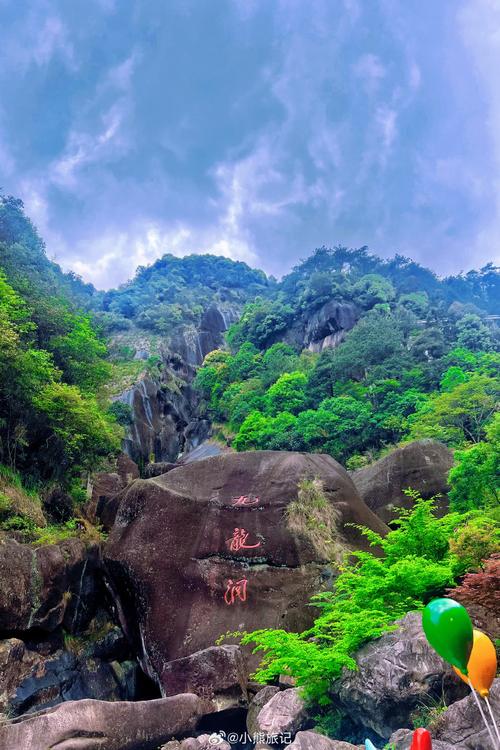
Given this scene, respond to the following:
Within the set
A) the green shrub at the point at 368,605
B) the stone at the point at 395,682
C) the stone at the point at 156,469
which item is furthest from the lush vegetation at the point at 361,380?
the stone at the point at 395,682

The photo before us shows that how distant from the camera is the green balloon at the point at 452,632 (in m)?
2.83

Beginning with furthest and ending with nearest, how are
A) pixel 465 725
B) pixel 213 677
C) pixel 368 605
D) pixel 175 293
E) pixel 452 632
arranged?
pixel 175 293 → pixel 213 677 → pixel 368 605 → pixel 465 725 → pixel 452 632

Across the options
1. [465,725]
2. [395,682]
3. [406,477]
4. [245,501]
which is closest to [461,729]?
[465,725]

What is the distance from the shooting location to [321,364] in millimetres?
28578

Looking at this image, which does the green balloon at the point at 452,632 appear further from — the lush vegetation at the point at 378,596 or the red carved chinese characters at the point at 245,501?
the red carved chinese characters at the point at 245,501

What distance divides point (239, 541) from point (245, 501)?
883 mm

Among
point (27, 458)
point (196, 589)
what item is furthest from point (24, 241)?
point (196, 589)

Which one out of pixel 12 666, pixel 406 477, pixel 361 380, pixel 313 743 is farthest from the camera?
pixel 361 380

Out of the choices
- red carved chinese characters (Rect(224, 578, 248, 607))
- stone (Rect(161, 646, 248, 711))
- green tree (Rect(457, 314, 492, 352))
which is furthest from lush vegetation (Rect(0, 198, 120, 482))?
green tree (Rect(457, 314, 492, 352))

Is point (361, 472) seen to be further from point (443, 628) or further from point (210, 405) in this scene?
point (210, 405)

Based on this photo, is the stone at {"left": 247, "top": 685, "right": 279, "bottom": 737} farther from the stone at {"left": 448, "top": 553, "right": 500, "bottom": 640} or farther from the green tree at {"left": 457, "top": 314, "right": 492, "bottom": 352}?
the green tree at {"left": 457, "top": 314, "right": 492, "bottom": 352}

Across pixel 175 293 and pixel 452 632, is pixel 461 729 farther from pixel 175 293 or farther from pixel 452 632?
pixel 175 293

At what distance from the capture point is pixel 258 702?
569 cm

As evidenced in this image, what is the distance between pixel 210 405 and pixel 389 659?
96.6 ft
